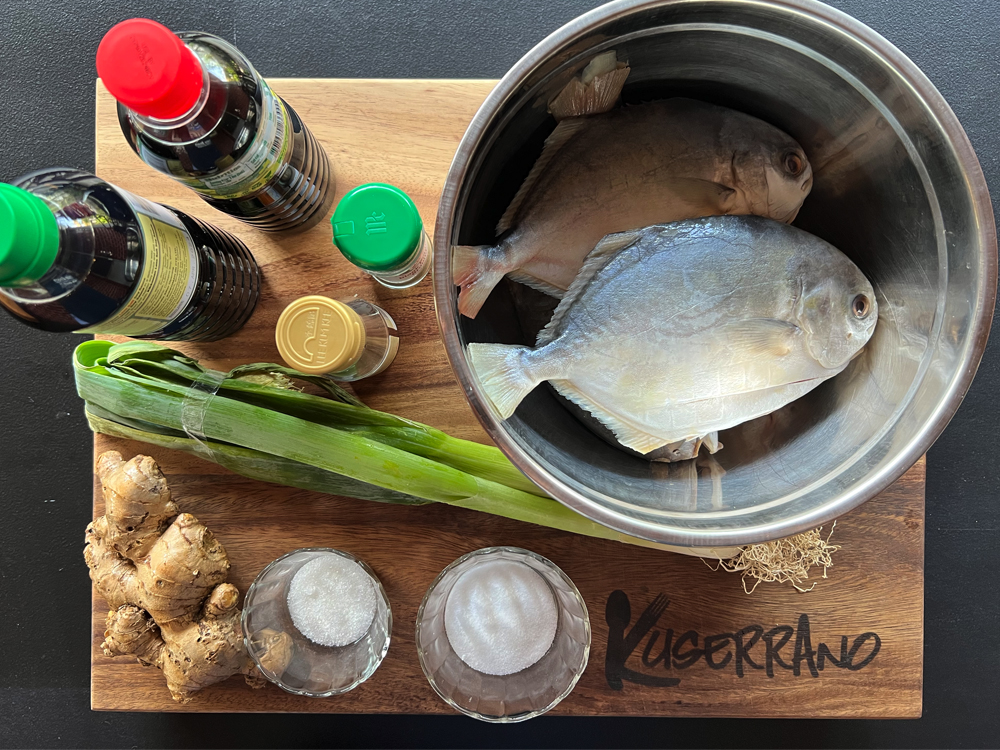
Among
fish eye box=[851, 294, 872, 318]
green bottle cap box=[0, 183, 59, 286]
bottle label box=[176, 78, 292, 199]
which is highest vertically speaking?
bottle label box=[176, 78, 292, 199]

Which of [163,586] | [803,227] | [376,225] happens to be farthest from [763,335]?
[163,586]

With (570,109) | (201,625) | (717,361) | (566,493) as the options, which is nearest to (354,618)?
(201,625)

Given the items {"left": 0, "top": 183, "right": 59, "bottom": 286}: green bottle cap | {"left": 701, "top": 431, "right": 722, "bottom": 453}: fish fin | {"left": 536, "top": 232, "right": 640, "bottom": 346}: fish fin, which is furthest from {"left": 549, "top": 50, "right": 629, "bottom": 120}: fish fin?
{"left": 0, "top": 183, "right": 59, "bottom": 286}: green bottle cap

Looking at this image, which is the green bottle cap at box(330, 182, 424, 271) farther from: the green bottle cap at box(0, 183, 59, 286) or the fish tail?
the green bottle cap at box(0, 183, 59, 286)

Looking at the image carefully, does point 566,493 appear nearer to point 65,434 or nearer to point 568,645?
point 568,645

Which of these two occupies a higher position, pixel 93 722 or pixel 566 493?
pixel 566 493

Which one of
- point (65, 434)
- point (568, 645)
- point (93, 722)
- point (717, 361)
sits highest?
point (717, 361)

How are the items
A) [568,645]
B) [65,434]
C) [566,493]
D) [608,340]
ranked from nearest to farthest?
[566,493], [608,340], [568,645], [65,434]

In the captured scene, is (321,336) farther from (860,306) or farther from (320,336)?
(860,306)
